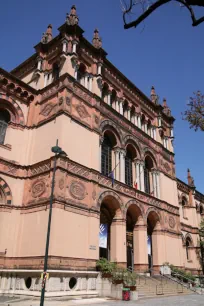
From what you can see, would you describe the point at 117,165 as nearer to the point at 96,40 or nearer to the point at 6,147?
the point at 6,147

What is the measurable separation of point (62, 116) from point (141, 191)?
33.7 feet

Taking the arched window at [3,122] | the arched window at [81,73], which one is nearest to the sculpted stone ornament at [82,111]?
the arched window at [81,73]

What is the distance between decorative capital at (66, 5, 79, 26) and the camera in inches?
916

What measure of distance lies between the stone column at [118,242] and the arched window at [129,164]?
4.29 m

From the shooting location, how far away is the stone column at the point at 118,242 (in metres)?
21.2

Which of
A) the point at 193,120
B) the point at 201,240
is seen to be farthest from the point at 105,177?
the point at 201,240

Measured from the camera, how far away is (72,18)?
2378cm

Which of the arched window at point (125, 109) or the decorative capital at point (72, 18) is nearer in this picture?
the decorative capital at point (72, 18)

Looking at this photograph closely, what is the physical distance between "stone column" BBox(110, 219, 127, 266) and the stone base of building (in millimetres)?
3940

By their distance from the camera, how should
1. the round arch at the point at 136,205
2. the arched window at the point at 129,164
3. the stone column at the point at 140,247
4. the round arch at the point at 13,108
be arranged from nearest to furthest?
1. the round arch at the point at 13,108
2. the round arch at the point at 136,205
3. the stone column at the point at 140,247
4. the arched window at the point at 129,164

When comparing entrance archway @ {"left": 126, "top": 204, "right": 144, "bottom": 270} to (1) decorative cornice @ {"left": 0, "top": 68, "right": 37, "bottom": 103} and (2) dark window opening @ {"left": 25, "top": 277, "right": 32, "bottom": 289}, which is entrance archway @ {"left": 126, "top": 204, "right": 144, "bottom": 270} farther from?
(1) decorative cornice @ {"left": 0, "top": 68, "right": 37, "bottom": 103}

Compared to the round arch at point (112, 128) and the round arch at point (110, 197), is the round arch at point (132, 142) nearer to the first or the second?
the round arch at point (112, 128)

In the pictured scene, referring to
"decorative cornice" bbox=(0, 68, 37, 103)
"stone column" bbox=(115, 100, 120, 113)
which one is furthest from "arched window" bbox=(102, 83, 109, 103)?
"decorative cornice" bbox=(0, 68, 37, 103)

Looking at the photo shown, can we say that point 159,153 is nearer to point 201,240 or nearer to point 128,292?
point 201,240
